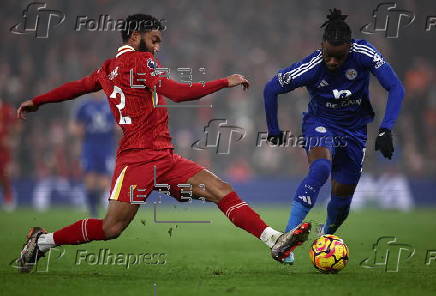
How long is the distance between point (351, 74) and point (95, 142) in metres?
8.35

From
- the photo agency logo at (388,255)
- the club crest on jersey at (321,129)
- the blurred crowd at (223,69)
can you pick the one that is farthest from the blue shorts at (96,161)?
the club crest on jersey at (321,129)

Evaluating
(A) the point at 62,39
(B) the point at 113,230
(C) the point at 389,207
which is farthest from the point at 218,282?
(A) the point at 62,39

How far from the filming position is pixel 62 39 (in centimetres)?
2158

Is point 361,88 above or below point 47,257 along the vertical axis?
above

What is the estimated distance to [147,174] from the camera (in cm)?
674

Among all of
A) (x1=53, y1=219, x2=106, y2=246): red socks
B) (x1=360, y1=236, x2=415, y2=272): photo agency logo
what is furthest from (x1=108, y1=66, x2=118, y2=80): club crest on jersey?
(x1=360, y1=236, x2=415, y2=272): photo agency logo

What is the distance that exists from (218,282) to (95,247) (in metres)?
3.36

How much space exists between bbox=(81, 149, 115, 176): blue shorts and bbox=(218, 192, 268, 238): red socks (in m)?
8.46

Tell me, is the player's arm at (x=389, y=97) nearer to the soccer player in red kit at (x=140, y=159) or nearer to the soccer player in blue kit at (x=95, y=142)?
the soccer player in red kit at (x=140, y=159)

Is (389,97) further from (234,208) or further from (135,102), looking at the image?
(135,102)

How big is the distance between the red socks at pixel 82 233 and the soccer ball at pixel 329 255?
1.85m

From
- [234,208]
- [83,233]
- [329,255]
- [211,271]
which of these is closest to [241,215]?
[234,208]

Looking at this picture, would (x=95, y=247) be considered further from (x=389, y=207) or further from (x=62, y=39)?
(x=62, y=39)

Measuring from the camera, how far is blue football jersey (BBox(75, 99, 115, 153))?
1445cm
